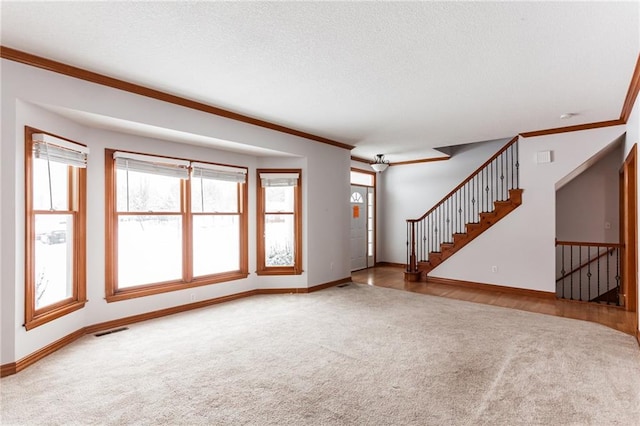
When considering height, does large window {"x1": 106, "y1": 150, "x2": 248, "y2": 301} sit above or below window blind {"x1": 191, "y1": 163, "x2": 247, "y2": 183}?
below

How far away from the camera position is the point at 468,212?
7348 millimetres

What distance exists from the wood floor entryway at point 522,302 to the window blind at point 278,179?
99.4 inches

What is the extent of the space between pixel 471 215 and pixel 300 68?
5.68 m

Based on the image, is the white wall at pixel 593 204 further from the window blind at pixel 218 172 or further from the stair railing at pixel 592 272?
the window blind at pixel 218 172

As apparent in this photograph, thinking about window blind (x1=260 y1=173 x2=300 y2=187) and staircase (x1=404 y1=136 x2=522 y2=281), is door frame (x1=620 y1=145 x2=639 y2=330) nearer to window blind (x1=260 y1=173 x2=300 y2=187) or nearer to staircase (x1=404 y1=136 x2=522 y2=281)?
staircase (x1=404 y1=136 x2=522 y2=281)

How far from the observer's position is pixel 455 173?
25.3 ft

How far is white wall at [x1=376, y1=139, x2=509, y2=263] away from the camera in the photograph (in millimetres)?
7559

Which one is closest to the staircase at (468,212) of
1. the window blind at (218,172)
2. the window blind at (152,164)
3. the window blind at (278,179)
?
the window blind at (278,179)

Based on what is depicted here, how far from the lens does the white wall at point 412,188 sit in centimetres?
756

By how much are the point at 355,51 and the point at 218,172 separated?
2.97 meters

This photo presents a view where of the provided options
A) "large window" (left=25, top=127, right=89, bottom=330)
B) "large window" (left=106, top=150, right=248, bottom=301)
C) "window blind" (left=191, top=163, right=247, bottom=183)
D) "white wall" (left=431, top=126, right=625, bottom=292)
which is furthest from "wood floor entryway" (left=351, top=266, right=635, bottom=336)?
"large window" (left=25, top=127, right=89, bottom=330)

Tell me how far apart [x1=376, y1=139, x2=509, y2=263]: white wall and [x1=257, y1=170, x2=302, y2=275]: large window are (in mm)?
3649

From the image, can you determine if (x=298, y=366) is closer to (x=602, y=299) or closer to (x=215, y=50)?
(x=215, y=50)

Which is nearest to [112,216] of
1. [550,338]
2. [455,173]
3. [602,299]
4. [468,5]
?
[468,5]
